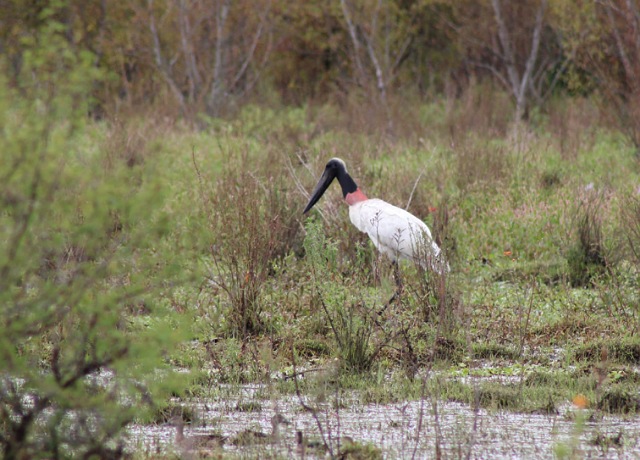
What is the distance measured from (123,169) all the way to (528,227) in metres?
Answer: 5.98

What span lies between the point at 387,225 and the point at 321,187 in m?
0.98

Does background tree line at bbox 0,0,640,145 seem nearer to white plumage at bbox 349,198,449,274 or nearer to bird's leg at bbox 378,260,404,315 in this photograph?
white plumage at bbox 349,198,449,274

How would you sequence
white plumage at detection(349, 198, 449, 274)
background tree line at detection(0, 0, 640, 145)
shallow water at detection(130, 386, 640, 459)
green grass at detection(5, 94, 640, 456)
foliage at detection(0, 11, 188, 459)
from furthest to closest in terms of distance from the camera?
1. background tree line at detection(0, 0, 640, 145)
2. white plumage at detection(349, 198, 449, 274)
3. green grass at detection(5, 94, 640, 456)
4. shallow water at detection(130, 386, 640, 459)
5. foliage at detection(0, 11, 188, 459)

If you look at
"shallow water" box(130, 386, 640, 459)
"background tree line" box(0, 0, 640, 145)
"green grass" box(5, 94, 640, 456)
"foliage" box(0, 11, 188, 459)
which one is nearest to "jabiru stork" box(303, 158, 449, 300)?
"green grass" box(5, 94, 640, 456)

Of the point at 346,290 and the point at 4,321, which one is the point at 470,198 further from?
the point at 4,321

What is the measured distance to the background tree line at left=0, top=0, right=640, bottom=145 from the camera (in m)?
16.6

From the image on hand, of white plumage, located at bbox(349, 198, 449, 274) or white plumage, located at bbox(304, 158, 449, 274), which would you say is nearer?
white plumage, located at bbox(304, 158, 449, 274)

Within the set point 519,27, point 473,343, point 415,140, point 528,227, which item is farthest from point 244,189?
point 519,27

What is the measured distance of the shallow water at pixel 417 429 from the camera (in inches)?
151

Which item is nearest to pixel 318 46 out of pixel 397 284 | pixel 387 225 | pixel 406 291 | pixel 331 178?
pixel 331 178

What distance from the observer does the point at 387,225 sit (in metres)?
6.89

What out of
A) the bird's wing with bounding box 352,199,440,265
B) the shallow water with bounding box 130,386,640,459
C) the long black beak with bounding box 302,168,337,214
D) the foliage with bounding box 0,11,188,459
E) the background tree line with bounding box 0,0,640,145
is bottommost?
the shallow water with bounding box 130,386,640,459

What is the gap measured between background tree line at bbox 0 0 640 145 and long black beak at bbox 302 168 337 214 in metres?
6.32

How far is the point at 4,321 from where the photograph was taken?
3139 millimetres
